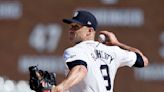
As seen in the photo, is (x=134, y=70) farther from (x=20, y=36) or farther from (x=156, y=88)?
(x=20, y=36)

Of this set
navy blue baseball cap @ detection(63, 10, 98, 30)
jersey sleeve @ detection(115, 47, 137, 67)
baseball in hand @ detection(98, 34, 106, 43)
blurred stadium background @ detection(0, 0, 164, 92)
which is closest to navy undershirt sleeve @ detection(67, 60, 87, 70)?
navy blue baseball cap @ detection(63, 10, 98, 30)

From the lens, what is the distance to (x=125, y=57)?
4938 mm

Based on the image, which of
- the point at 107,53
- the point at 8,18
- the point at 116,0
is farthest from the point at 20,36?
the point at 107,53

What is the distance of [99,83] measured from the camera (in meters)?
4.64

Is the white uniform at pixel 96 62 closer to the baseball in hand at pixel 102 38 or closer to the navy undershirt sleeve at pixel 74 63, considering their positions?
the navy undershirt sleeve at pixel 74 63

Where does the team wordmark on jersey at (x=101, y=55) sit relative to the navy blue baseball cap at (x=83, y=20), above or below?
below

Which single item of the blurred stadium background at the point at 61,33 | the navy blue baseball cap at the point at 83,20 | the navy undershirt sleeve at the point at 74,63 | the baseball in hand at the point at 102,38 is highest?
the navy blue baseball cap at the point at 83,20

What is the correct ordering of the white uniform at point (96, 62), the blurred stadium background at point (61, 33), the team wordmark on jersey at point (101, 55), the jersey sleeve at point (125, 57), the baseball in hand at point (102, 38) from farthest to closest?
the blurred stadium background at point (61, 33) → the baseball in hand at point (102, 38) → the jersey sleeve at point (125, 57) → the team wordmark on jersey at point (101, 55) → the white uniform at point (96, 62)

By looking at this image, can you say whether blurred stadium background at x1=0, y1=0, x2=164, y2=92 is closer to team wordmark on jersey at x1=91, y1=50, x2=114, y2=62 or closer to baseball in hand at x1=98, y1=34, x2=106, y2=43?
baseball in hand at x1=98, y1=34, x2=106, y2=43

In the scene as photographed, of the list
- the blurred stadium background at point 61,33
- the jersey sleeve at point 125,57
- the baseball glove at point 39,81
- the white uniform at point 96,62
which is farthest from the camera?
the blurred stadium background at point 61,33

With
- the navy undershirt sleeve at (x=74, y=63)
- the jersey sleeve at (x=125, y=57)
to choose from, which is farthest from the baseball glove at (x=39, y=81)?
the jersey sleeve at (x=125, y=57)

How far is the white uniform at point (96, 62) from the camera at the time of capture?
4520mm

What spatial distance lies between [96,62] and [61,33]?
411cm

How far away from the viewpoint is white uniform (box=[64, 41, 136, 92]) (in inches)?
178
